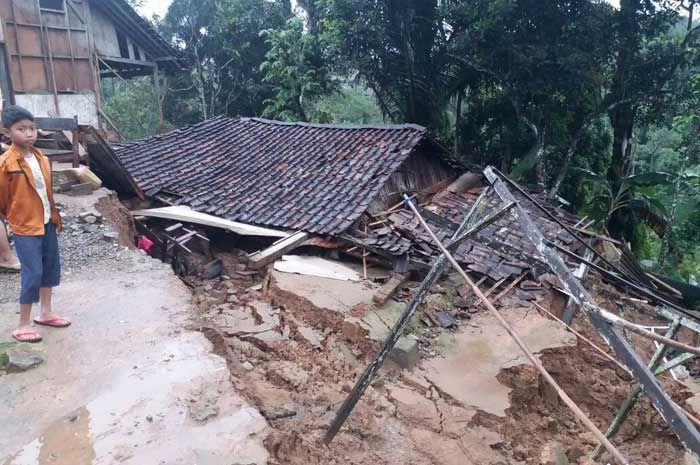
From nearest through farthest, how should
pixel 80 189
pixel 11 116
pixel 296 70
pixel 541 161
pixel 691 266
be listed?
1. pixel 11 116
2. pixel 80 189
3. pixel 691 266
4. pixel 541 161
5. pixel 296 70

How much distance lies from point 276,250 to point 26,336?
133 inches

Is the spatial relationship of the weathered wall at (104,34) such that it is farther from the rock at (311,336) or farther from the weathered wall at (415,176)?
the rock at (311,336)

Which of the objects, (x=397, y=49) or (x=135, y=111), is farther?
(x=135, y=111)

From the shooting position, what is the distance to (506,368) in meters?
5.08

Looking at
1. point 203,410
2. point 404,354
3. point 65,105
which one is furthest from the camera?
point 65,105

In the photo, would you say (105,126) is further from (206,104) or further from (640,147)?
(640,147)

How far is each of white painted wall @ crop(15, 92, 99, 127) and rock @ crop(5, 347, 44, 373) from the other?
952 cm

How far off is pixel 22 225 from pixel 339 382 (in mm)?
2797

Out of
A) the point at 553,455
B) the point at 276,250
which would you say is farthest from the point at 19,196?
the point at 553,455

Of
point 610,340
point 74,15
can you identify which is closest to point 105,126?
point 74,15

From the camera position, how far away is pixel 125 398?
301cm

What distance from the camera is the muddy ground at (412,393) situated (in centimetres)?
358

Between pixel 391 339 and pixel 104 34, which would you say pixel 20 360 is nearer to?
pixel 391 339

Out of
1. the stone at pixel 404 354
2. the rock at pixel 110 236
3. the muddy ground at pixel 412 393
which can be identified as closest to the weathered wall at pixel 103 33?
the rock at pixel 110 236
